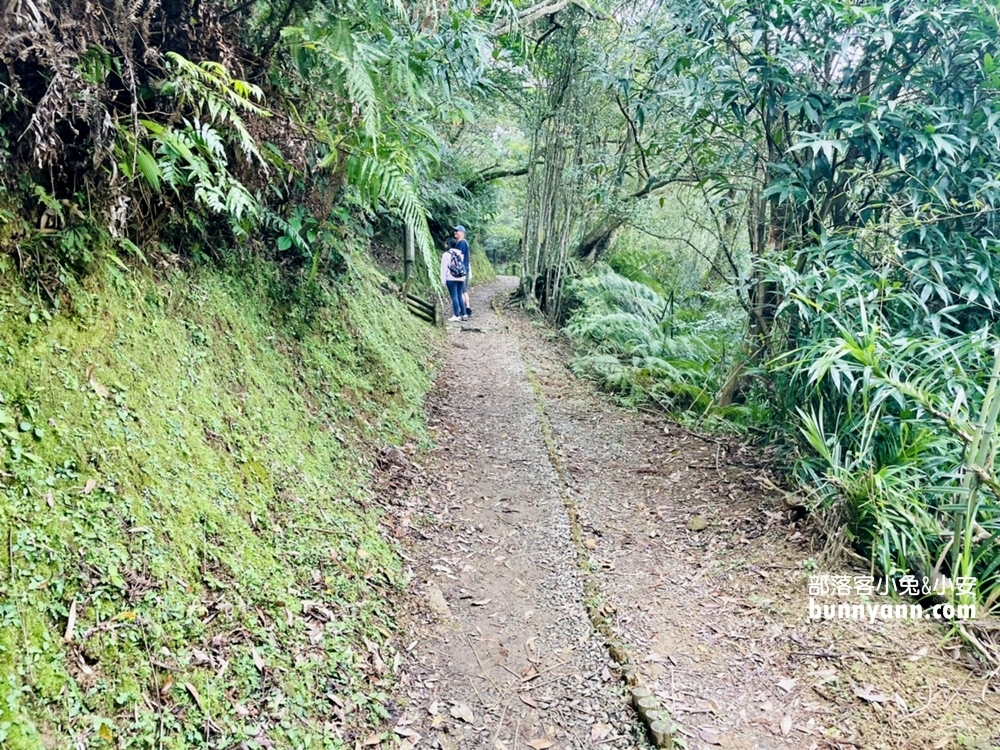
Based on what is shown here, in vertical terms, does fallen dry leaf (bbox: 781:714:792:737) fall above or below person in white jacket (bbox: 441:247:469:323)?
below

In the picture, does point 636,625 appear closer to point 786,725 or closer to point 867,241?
point 786,725

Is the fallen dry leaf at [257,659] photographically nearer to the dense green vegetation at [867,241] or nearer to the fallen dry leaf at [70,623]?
the fallen dry leaf at [70,623]

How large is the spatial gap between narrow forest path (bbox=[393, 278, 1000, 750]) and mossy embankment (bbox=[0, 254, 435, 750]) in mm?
414

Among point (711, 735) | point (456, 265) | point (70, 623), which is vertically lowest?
point (711, 735)

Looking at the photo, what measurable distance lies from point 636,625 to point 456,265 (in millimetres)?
7414

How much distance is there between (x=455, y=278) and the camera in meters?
9.74

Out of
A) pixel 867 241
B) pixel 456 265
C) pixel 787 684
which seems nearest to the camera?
pixel 787 684

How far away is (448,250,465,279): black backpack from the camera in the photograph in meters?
9.44

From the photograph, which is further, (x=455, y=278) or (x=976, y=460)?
(x=455, y=278)

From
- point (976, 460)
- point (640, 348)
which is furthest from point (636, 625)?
point (640, 348)

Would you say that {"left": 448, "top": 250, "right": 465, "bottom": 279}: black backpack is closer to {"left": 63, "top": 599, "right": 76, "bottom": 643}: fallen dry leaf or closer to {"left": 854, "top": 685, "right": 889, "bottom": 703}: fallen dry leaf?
{"left": 854, "top": 685, "right": 889, "bottom": 703}: fallen dry leaf

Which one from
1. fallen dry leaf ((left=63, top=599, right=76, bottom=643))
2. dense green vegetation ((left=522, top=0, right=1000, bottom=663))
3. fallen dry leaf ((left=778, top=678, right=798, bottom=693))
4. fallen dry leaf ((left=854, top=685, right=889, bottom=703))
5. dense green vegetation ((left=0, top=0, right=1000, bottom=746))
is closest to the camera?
fallen dry leaf ((left=63, top=599, right=76, bottom=643))

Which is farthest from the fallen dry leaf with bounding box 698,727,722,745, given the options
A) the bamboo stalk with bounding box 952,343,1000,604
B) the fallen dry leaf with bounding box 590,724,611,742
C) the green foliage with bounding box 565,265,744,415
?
the green foliage with bounding box 565,265,744,415

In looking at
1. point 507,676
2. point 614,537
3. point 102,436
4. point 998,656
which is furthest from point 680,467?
point 102,436
